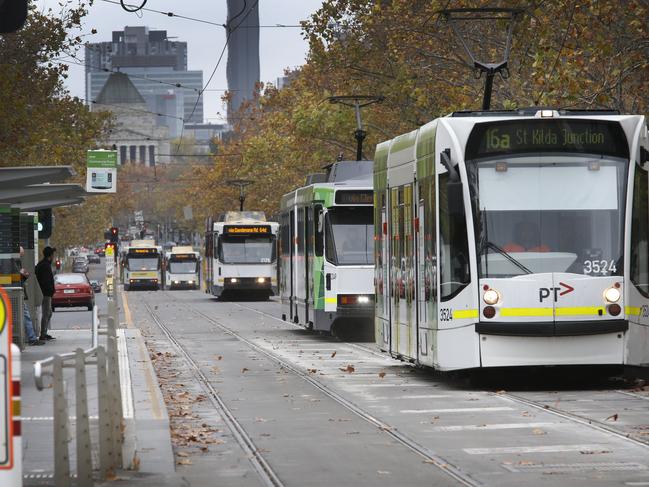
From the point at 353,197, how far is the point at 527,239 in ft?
40.8

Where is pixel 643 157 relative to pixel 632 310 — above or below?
above

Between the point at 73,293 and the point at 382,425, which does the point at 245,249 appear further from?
the point at 382,425

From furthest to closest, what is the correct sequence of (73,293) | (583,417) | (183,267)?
(183,267)
(73,293)
(583,417)

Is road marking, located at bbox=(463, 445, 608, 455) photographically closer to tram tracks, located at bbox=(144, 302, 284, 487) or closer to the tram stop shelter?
tram tracks, located at bbox=(144, 302, 284, 487)

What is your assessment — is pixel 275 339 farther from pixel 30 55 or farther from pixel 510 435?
pixel 510 435

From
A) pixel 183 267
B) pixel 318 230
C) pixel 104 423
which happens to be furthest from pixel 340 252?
pixel 183 267

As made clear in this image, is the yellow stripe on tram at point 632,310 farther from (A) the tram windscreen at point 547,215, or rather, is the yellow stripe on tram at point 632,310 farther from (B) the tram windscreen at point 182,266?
(B) the tram windscreen at point 182,266

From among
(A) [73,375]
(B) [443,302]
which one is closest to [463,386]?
(B) [443,302]

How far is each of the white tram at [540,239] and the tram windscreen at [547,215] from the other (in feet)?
0.04

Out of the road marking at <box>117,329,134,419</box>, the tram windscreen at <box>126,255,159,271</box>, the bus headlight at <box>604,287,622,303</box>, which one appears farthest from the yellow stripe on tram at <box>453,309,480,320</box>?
the tram windscreen at <box>126,255,159,271</box>

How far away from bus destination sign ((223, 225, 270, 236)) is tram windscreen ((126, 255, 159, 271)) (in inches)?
1318

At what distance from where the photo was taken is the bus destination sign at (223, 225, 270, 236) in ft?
203

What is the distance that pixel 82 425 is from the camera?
10242mm

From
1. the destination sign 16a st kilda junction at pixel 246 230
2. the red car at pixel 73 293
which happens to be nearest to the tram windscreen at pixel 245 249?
the destination sign 16a st kilda junction at pixel 246 230
